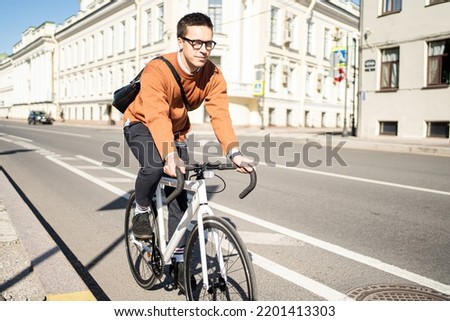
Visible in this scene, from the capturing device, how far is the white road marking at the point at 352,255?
11.5 ft

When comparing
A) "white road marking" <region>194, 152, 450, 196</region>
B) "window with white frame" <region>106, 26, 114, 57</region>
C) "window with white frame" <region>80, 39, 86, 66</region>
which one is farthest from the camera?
"window with white frame" <region>80, 39, 86, 66</region>

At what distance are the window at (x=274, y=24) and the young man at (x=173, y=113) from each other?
126 feet

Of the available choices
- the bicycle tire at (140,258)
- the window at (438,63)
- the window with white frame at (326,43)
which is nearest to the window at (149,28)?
the window with white frame at (326,43)

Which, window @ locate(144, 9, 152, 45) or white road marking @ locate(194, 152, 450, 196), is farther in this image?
window @ locate(144, 9, 152, 45)

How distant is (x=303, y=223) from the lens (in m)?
5.45

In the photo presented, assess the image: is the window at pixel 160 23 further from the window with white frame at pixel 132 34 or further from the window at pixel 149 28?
the window with white frame at pixel 132 34

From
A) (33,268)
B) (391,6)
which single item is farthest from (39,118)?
(33,268)

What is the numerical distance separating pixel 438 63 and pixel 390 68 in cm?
Result: 255

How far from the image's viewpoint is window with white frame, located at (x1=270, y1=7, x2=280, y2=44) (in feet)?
132

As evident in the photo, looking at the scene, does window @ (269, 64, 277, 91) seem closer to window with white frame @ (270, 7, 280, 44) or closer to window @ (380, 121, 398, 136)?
window with white frame @ (270, 7, 280, 44)

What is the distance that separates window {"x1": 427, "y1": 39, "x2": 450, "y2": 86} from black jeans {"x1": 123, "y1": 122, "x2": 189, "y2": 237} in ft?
61.5

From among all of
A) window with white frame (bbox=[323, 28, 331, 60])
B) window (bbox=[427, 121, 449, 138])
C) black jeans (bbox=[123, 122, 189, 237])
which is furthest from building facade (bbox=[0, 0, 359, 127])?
black jeans (bbox=[123, 122, 189, 237])

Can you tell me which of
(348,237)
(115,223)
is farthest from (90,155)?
(348,237)

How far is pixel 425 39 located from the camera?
19516 millimetres
